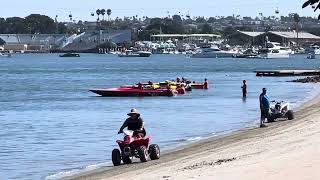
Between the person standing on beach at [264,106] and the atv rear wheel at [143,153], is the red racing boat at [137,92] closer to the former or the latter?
the person standing on beach at [264,106]

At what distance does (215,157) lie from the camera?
26.4 m

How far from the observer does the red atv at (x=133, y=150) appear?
25250mm

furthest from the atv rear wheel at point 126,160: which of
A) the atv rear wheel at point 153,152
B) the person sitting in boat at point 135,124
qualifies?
the person sitting in boat at point 135,124

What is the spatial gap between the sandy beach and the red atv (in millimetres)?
289

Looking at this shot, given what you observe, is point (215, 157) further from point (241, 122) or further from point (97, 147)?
point (241, 122)

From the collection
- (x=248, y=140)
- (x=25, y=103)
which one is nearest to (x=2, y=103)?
(x=25, y=103)

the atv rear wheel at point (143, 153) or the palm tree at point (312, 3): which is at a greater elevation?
the palm tree at point (312, 3)

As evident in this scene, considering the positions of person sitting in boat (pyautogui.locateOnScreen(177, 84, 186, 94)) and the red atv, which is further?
person sitting in boat (pyautogui.locateOnScreen(177, 84, 186, 94))

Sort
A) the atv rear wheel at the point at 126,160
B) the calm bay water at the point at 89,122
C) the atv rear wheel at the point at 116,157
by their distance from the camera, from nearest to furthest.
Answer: the atv rear wheel at the point at 126,160 → the atv rear wheel at the point at 116,157 → the calm bay water at the point at 89,122

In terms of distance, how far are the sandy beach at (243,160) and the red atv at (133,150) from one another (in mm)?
289

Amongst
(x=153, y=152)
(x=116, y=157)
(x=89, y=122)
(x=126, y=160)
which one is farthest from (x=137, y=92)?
(x=126, y=160)

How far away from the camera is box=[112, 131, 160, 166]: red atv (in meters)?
25.2

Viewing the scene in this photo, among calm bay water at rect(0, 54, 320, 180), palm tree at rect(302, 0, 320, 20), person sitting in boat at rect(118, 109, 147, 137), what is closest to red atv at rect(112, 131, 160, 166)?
person sitting in boat at rect(118, 109, 147, 137)

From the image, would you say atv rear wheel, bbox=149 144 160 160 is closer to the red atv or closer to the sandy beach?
the red atv
